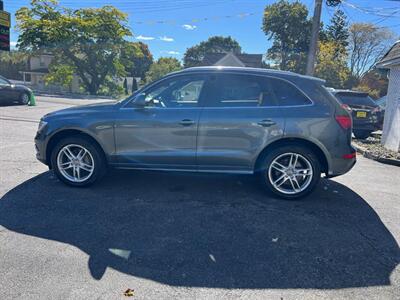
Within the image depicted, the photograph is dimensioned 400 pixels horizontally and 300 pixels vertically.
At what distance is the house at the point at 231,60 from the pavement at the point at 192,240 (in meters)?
29.3

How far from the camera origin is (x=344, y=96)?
1003cm

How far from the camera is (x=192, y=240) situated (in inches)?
131

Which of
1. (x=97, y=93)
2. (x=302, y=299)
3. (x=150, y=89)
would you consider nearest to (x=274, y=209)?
(x=302, y=299)

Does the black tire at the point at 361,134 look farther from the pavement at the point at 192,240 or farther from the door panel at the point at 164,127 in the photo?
the door panel at the point at 164,127

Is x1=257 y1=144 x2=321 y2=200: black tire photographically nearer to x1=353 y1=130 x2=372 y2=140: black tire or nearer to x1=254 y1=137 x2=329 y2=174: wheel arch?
x1=254 y1=137 x2=329 y2=174: wheel arch

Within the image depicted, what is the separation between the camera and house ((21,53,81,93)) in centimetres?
3912

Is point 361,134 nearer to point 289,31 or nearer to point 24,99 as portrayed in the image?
point 24,99

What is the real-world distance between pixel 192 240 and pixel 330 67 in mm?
38810

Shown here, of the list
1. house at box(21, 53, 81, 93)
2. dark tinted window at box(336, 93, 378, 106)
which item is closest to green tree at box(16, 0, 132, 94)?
house at box(21, 53, 81, 93)

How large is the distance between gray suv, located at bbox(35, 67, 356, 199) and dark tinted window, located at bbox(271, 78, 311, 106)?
0.01 metres

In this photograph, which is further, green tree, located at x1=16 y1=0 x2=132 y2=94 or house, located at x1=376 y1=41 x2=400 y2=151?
green tree, located at x1=16 y1=0 x2=132 y2=94

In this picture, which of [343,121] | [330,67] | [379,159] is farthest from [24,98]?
[330,67]

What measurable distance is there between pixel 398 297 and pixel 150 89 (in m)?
3.70

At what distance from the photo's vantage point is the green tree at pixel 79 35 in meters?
31.3
